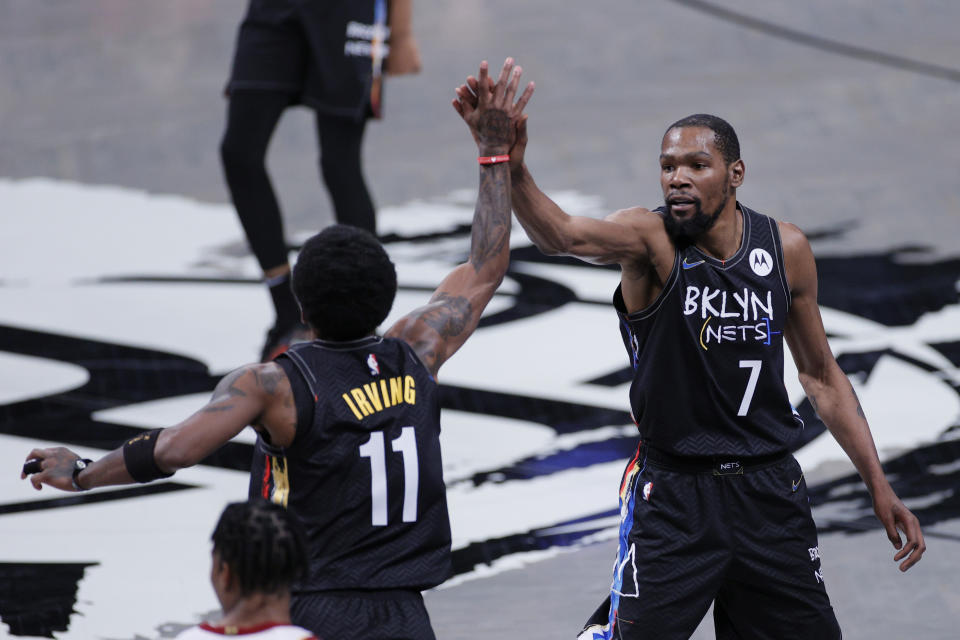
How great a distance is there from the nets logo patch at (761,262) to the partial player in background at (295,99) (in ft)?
9.05

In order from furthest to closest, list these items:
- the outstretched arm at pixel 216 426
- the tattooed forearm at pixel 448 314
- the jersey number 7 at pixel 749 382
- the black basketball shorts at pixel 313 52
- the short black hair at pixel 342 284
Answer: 1. the black basketball shorts at pixel 313 52
2. the jersey number 7 at pixel 749 382
3. the tattooed forearm at pixel 448 314
4. the short black hair at pixel 342 284
5. the outstretched arm at pixel 216 426

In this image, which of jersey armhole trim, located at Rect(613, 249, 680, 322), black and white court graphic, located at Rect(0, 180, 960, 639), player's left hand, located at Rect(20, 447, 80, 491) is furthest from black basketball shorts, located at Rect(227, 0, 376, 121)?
player's left hand, located at Rect(20, 447, 80, 491)

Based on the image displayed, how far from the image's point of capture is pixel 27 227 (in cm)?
867

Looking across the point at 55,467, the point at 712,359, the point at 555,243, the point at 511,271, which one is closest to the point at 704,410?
the point at 712,359

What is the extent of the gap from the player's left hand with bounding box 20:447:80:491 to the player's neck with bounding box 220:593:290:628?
571 millimetres

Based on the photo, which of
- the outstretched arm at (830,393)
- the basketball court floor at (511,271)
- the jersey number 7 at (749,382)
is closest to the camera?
the jersey number 7 at (749,382)

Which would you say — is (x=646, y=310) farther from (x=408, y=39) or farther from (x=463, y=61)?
(x=463, y=61)

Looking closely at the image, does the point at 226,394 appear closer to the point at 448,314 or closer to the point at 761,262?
the point at 448,314

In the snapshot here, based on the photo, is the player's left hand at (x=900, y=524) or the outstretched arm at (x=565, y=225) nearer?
the outstretched arm at (x=565, y=225)

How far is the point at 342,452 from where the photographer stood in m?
2.70

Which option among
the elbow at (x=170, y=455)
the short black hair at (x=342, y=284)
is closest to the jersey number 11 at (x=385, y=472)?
the short black hair at (x=342, y=284)

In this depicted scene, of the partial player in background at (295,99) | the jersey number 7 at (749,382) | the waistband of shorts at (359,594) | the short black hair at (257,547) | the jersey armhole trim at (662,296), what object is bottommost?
the waistband of shorts at (359,594)

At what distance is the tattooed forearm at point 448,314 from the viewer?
311cm

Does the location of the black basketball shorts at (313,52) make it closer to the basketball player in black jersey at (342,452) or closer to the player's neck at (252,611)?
the basketball player in black jersey at (342,452)
